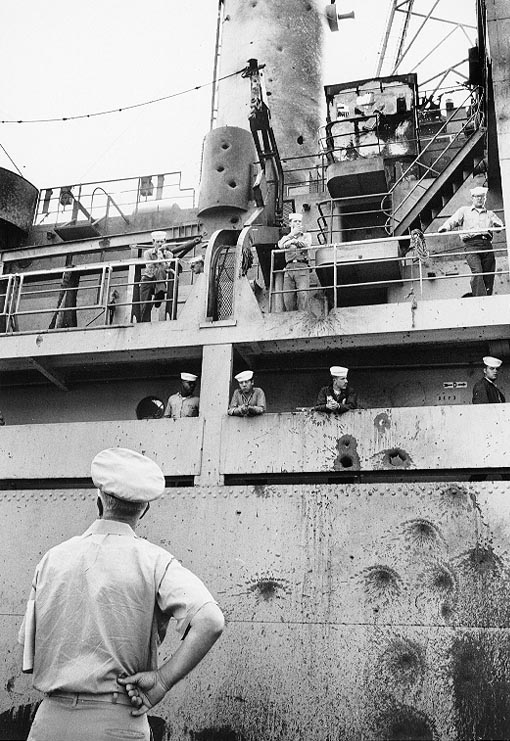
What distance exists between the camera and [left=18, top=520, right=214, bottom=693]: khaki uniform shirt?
256 cm

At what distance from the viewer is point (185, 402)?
9.68 metres

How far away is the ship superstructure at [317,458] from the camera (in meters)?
7.33

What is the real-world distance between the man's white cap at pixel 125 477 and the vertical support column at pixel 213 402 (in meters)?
5.94

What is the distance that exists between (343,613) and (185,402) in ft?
11.1

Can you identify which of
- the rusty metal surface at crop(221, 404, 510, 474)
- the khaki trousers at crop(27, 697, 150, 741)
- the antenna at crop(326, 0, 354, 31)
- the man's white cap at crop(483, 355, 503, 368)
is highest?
the antenna at crop(326, 0, 354, 31)

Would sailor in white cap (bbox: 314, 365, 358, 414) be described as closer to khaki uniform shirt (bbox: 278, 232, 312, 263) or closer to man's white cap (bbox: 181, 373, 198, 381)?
man's white cap (bbox: 181, 373, 198, 381)

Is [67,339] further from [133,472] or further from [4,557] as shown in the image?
[133,472]

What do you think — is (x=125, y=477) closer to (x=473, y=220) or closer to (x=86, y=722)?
(x=86, y=722)

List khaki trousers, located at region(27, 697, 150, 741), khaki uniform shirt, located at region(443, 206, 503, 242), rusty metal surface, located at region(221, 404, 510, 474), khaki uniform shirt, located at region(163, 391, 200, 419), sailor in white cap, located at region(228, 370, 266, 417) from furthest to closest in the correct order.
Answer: khaki uniform shirt, located at region(443, 206, 503, 242), khaki uniform shirt, located at region(163, 391, 200, 419), sailor in white cap, located at region(228, 370, 266, 417), rusty metal surface, located at region(221, 404, 510, 474), khaki trousers, located at region(27, 697, 150, 741)

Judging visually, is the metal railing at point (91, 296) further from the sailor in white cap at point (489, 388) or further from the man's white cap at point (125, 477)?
the man's white cap at point (125, 477)

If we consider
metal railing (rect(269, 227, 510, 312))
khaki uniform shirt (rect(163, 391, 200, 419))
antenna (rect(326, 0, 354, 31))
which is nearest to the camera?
khaki uniform shirt (rect(163, 391, 200, 419))

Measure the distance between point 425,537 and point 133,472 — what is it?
5.62 m

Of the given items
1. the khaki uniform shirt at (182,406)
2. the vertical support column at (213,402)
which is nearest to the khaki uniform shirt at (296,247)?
the vertical support column at (213,402)

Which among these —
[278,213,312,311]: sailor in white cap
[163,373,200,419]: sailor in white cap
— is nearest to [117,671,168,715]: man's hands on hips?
[163,373,200,419]: sailor in white cap
